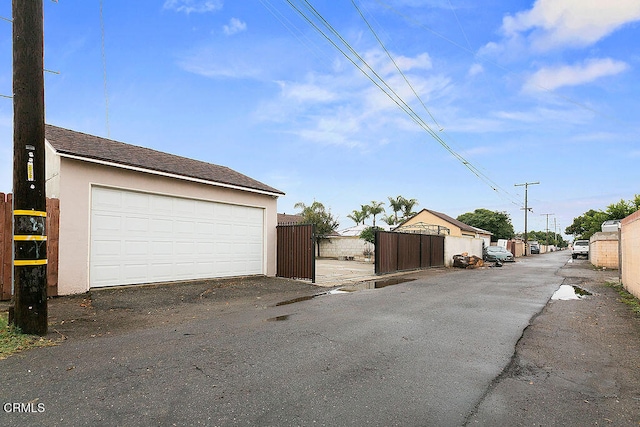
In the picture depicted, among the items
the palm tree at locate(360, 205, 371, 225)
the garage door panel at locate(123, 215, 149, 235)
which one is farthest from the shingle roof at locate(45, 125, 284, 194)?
the palm tree at locate(360, 205, 371, 225)

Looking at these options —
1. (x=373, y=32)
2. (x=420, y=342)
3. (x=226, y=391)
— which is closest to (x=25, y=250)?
(x=226, y=391)

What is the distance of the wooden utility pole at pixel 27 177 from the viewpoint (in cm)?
500

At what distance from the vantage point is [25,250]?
502cm

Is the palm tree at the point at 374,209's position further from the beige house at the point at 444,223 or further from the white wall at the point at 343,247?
the white wall at the point at 343,247

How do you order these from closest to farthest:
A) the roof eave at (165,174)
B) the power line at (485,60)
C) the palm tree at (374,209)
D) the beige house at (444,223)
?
the roof eave at (165,174) → the power line at (485,60) → the beige house at (444,223) → the palm tree at (374,209)

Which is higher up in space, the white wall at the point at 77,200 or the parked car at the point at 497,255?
the white wall at the point at 77,200

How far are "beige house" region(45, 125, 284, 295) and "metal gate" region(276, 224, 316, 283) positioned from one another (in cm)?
37

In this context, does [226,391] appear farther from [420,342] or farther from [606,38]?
[606,38]

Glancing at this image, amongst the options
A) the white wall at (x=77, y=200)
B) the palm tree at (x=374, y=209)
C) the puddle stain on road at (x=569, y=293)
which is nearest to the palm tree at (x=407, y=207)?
the palm tree at (x=374, y=209)

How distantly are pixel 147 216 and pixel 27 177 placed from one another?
16.2 feet

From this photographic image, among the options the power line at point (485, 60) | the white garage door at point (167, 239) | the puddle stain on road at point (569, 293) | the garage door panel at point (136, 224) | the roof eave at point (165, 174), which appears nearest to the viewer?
the roof eave at point (165, 174)

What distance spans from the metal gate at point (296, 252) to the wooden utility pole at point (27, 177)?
8234mm

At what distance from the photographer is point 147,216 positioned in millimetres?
9891

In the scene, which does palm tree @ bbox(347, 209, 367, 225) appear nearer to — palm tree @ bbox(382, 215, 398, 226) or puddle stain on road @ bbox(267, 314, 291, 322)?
palm tree @ bbox(382, 215, 398, 226)
